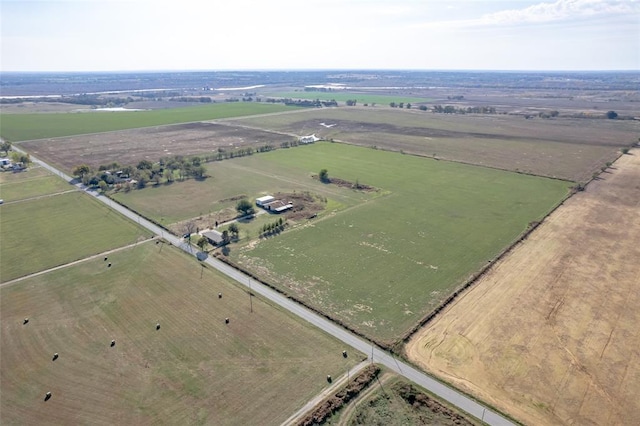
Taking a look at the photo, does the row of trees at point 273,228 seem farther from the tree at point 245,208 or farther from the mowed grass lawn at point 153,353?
the mowed grass lawn at point 153,353

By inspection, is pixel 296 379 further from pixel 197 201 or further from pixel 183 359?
pixel 197 201

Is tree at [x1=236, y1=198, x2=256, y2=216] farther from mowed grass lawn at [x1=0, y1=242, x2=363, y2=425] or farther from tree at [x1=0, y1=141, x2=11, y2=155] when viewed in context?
tree at [x1=0, y1=141, x2=11, y2=155]

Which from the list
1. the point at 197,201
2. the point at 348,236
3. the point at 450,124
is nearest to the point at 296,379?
the point at 348,236

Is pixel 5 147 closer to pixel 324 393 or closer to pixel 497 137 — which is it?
pixel 324 393

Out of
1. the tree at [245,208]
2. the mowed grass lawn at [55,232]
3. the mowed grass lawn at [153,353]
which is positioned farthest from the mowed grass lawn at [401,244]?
the mowed grass lawn at [55,232]

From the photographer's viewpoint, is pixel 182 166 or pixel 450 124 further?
pixel 450 124
